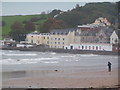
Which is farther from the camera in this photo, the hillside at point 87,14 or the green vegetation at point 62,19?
the hillside at point 87,14

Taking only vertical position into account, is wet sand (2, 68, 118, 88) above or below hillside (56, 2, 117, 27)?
below

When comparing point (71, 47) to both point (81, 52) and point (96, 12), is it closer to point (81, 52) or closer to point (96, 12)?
point (81, 52)

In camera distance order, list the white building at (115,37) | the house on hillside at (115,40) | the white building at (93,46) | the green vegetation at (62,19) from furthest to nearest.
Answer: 1. the green vegetation at (62,19)
2. the white building at (115,37)
3. the white building at (93,46)
4. the house on hillside at (115,40)

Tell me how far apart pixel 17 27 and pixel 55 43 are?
756 inches

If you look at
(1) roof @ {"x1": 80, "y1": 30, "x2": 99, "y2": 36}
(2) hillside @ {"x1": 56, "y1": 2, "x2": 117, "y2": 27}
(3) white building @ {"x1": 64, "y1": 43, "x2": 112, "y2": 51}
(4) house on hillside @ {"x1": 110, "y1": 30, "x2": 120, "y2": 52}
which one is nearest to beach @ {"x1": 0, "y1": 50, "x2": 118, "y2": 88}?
(4) house on hillside @ {"x1": 110, "y1": 30, "x2": 120, "y2": 52}

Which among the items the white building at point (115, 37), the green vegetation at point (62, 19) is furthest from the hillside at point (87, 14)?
the white building at point (115, 37)

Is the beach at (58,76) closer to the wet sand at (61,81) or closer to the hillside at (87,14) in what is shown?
the wet sand at (61,81)

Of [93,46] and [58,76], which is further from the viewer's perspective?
[93,46]

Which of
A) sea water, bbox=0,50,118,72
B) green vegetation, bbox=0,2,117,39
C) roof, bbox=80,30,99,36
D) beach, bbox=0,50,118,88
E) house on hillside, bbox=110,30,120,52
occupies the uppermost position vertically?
green vegetation, bbox=0,2,117,39

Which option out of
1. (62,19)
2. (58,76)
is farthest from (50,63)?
(62,19)

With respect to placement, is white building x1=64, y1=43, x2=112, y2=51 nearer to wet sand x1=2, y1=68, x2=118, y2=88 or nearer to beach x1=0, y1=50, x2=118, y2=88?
beach x1=0, y1=50, x2=118, y2=88

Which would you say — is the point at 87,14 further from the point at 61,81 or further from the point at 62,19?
the point at 61,81

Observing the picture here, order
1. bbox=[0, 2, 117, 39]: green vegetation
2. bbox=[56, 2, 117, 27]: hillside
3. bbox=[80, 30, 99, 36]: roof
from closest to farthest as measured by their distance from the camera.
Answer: bbox=[80, 30, 99, 36]: roof
bbox=[0, 2, 117, 39]: green vegetation
bbox=[56, 2, 117, 27]: hillside

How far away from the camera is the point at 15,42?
64875mm
